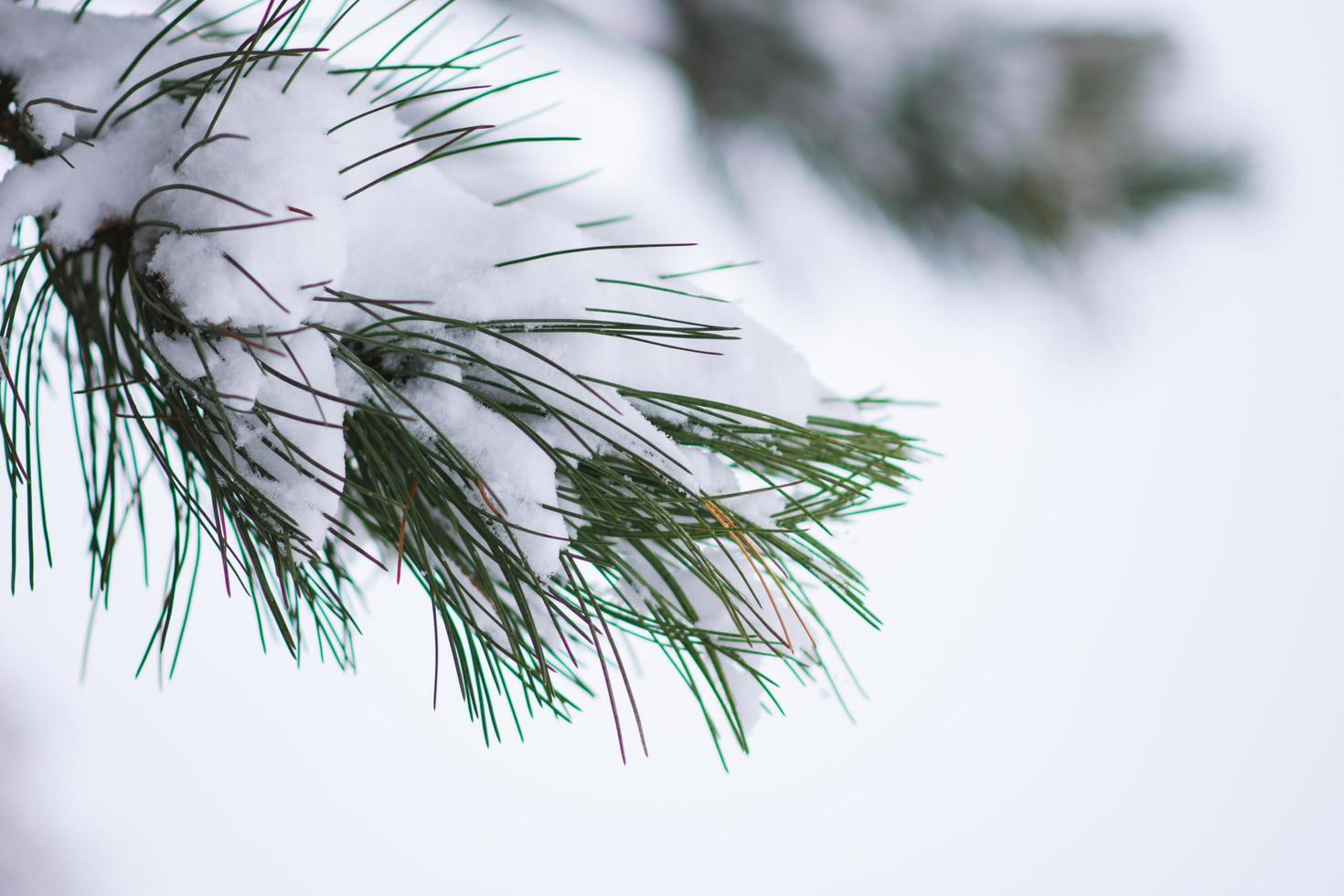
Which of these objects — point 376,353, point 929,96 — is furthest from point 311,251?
point 929,96

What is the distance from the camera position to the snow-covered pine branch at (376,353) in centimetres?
35

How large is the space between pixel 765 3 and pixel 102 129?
107 cm

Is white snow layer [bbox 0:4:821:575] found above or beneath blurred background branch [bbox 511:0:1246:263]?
beneath

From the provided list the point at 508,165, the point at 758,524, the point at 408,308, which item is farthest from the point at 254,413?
the point at 508,165

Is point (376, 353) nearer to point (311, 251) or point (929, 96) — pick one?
point (311, 251)

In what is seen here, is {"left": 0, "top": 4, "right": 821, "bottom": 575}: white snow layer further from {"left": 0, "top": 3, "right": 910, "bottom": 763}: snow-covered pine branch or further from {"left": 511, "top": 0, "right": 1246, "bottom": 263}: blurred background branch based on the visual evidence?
{"left": 511, "top": 0, "right": 1246, "bottom": 263}: blurred background branch

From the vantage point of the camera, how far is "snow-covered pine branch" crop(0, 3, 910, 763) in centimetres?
35

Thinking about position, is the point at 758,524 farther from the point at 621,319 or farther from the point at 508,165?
the point at 508,165

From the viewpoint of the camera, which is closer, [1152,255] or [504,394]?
[504,394]

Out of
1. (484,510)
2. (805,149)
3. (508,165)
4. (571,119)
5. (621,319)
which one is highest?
(571,119)

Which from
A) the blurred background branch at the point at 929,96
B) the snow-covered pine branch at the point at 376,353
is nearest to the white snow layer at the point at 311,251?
the snow-covered pine branch at the point at 376,353

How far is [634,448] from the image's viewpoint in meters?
0.40

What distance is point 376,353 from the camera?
16.2 inches

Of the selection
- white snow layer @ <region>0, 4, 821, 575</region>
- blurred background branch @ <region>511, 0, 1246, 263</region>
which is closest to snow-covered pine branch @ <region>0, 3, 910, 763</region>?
white snow layer @ <region>0, 4, 821, 575</region>
